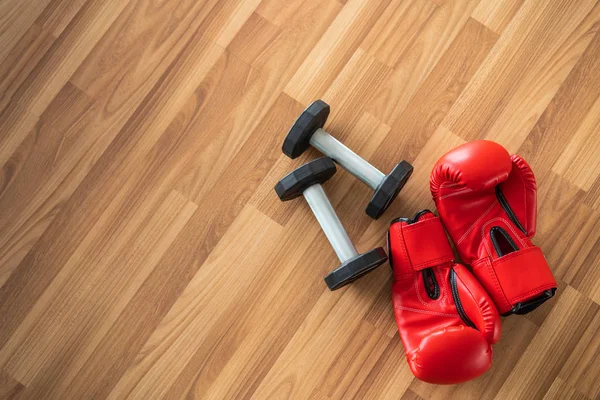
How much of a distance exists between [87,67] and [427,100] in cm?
77

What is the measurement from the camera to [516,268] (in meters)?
1.25

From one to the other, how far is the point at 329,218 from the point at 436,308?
0.94 ft

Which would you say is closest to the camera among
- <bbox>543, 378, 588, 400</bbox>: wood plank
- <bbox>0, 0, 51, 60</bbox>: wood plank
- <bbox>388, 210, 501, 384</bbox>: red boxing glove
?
<bbox>388, 210, 501, 384</bbox>: red boxing glove

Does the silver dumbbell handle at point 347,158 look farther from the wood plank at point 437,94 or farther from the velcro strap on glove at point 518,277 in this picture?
the velcro strap on glove at point 518,277

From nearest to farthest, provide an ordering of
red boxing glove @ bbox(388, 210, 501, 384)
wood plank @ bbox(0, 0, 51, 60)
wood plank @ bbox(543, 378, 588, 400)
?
1. red boxing glove @ bbox(388, 210, 501, 384)
2. wood plank @ bbox(543, 378, 588, 400)
3. wood plank @ bbox(0, 0, 51, 60)

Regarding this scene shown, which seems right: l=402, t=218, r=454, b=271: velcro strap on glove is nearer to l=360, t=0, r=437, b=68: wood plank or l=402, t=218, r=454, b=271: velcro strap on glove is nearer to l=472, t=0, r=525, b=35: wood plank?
l=360, t=0, r=437, b=68: wood plank

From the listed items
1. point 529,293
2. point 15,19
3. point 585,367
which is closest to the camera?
point 529,293

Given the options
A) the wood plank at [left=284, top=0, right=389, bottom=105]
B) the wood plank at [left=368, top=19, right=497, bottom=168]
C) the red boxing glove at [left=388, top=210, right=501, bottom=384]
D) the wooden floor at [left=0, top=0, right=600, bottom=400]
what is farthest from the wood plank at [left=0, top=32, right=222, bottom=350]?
the red boxing glove at [left=388, top=210, right=501, bottom=384]

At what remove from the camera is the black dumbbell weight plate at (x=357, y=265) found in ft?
4.07

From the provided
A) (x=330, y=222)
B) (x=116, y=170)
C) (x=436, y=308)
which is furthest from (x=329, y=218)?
(x=116, y=170)

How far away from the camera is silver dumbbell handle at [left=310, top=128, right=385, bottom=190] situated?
1.29 metres

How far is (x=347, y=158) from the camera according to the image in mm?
1311

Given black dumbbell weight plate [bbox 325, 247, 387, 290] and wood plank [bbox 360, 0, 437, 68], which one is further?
wood plank [bbox 360, 0, 437, 68]

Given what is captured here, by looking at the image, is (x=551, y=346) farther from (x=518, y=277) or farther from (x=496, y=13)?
(x=496, y=13)
